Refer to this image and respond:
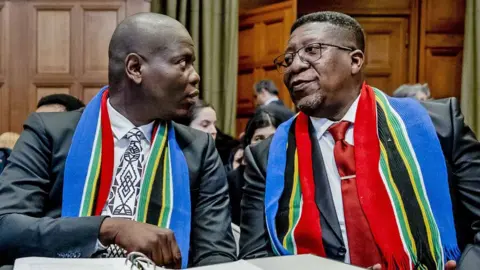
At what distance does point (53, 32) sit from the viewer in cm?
504

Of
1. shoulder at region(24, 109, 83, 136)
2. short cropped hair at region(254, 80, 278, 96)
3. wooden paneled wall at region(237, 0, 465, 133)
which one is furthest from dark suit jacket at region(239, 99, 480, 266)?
wooden paneled wall at region(237, 0, 465, 133)

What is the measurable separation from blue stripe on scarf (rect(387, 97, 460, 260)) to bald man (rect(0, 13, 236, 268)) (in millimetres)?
574

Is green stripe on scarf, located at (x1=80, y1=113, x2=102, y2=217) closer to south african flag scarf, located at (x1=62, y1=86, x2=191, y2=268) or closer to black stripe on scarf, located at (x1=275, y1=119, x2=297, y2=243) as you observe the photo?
south african flag scarf, located at (x1=62, y1=86, x2=191, y2=268)

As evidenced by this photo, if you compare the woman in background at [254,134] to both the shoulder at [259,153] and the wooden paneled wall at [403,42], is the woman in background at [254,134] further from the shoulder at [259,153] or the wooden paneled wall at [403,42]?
the wooden paneled wall at [403,42]

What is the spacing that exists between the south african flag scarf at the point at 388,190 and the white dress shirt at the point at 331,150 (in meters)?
0.03

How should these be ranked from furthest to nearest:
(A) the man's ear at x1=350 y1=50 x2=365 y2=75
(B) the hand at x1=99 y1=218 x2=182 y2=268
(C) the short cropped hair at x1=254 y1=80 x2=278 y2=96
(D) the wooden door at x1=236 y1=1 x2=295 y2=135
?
(D) the wooden door at x1=236 y1=1 x2=295 y2=135, (C) the short cropped hair at x1=254 y1=80 x2=278 y2=96, (A) the man's ear at x1=350 y1=50 x2=365 y2=75, (B) the hand at x1=99 y1=218 x2=182 y2=268

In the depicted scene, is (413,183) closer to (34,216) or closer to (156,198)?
(156,198)

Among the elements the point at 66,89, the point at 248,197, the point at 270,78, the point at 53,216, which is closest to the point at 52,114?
the point at 53,216

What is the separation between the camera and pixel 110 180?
180 cm

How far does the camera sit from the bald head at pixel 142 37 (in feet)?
6.20

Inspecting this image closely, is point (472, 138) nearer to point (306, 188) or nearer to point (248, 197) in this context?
point (306, 188)

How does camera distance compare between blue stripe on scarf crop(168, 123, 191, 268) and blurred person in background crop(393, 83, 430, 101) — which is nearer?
blue stripe on scarf crop(168, 123, 191, 268)

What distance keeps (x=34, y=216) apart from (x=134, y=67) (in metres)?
0.51

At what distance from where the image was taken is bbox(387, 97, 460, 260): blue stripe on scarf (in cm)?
182
